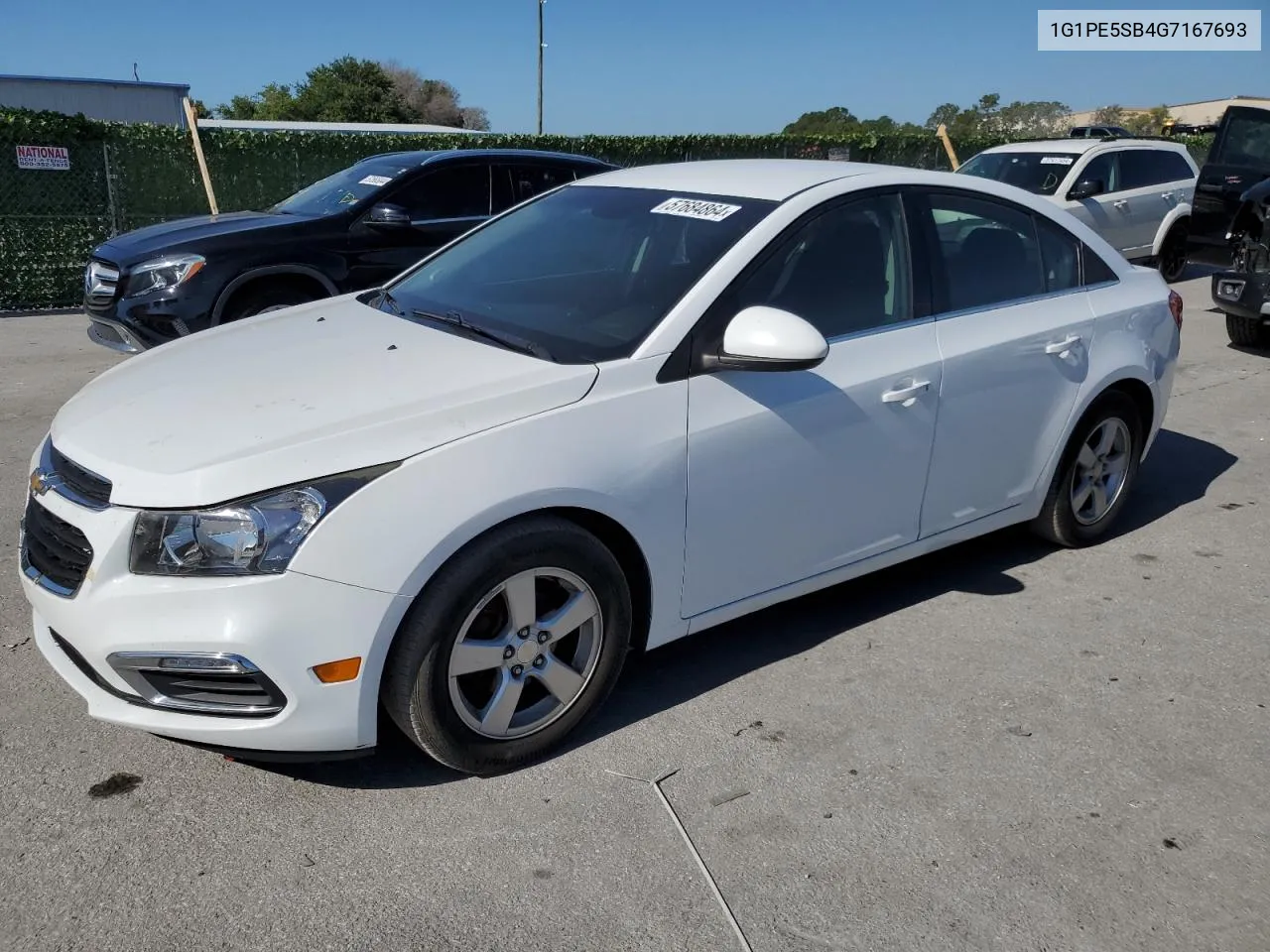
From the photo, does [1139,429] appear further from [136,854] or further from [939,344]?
[136,854]

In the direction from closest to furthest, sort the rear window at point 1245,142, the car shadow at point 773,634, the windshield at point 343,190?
the car shadow at point 773,634, the windshield at point 343,190, the rear window at point 1245,142

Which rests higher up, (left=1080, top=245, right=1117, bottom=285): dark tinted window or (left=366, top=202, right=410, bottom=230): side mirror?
(left=366, top=202, right=410, bottom=230): side mirror

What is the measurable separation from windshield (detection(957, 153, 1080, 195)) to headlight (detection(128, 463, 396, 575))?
33.7 feet

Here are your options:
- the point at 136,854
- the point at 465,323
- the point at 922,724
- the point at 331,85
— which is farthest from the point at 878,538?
the point at 331,85

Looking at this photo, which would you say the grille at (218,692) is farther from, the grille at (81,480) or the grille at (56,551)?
the grille at (81,480)

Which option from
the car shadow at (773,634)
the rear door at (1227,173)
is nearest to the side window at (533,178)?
the car shadow at (773,634)

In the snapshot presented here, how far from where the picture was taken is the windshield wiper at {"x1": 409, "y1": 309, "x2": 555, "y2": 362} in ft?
10.6

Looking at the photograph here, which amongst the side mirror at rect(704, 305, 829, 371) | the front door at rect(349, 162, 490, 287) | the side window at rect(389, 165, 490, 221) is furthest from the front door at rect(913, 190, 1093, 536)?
the side window at rect(389, 165, 490, 221)

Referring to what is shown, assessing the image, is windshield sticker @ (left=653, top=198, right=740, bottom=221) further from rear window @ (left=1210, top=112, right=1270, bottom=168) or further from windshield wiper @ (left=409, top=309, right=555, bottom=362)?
rear window @ (left=1210, top=112, right=1270, bottom=168)

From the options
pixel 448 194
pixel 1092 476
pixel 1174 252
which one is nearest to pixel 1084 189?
pixel 1174 252

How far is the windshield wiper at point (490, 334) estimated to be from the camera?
322 cm

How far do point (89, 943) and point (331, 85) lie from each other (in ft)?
186

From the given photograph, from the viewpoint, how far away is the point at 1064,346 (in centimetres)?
425

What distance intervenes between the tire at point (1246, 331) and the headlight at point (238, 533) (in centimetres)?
880
